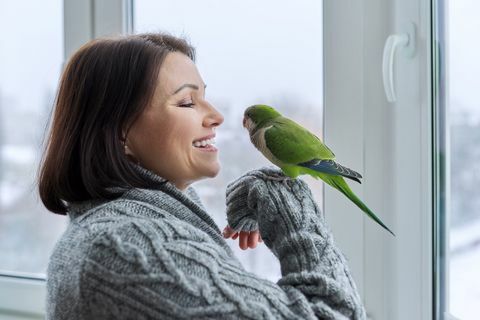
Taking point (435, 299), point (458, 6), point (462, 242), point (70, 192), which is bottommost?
point (435, 299)

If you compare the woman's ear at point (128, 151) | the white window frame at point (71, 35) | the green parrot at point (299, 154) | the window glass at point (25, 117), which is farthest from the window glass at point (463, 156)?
the window glass at point (25, 117)

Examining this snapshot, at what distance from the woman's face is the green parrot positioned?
8 centimetres

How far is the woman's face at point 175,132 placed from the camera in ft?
2.67

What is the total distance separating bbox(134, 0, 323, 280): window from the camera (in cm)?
115

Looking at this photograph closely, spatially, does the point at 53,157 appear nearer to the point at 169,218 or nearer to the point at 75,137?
the point at 75,137

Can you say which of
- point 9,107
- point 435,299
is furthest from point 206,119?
point 9,107

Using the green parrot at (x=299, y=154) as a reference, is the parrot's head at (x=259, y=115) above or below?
above

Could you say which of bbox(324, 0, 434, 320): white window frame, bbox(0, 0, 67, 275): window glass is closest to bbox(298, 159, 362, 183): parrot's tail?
bbox(324, 0, 434, 320): white window frame

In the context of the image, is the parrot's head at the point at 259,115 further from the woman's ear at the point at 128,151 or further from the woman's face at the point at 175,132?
the woman's ear at the point at 128,151

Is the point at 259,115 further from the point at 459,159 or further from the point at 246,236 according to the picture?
the point at 459,159

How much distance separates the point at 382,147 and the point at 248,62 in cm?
33

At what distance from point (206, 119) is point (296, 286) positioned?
10.5 inches

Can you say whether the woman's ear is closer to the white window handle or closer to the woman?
the woman

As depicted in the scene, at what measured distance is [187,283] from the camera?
2.10 ft
